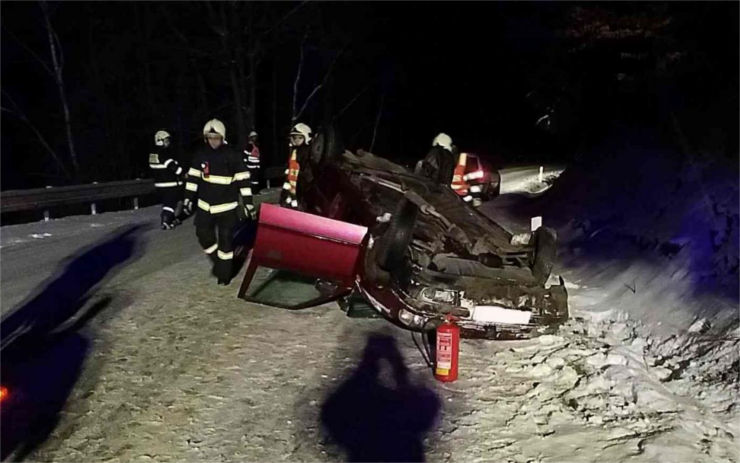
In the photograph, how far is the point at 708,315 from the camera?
6.28 m

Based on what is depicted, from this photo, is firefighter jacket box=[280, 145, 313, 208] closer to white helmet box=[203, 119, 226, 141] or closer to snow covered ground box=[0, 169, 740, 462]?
white helmet box=[203, 119, 226, 141]

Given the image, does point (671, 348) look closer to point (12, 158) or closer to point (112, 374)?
point (112, 374)

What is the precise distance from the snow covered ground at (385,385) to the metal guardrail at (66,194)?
6067 mm

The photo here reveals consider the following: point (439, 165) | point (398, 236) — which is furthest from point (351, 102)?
point (398, 236)

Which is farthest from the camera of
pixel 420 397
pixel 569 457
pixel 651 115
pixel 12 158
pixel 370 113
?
pixel 370 113

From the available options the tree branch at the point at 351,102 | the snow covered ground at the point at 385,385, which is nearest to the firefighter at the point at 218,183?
the snow covered ground at the point at 385,385

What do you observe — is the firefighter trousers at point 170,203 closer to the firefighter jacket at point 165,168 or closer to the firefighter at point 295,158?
the firefighter jacket at point 165,168

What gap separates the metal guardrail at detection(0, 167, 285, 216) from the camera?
13.1 meters

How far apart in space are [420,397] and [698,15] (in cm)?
966

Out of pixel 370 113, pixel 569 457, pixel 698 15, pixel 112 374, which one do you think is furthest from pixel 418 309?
pixel 370 113

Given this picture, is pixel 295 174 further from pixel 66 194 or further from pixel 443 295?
pixel 66 194

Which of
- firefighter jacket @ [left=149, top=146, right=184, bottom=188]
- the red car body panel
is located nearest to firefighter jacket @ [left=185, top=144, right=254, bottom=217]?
the red car body panel

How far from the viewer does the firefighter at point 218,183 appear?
7.55 m

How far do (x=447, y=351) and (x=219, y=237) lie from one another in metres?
3.39
